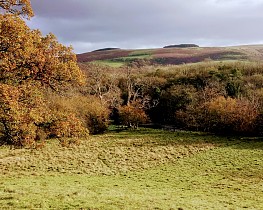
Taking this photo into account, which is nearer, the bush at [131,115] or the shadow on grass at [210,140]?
the shadow on grass at [210,140]

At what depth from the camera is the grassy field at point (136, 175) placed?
1694cm

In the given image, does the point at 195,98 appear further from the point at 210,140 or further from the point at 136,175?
the point at 136,175

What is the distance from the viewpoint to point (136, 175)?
3186cm

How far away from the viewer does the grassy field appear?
1694cm

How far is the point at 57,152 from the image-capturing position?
134 ft

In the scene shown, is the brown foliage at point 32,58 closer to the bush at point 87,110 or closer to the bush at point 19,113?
the bush at point 19,113

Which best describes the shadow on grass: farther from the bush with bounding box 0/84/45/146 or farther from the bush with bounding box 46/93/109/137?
the bush with bounding box 0/84/45/146

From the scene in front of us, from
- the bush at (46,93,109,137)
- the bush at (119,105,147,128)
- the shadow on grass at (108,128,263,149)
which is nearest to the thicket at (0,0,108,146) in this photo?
the shadow on grass at (108,128,263,149)

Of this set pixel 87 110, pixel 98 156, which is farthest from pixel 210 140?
pixel 87 110

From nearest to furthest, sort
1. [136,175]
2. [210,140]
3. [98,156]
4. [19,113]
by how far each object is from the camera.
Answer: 1. [19,113]
2. [136,175]
3. [98,156]
4. [210,140]

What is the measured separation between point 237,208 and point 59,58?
46.3ft

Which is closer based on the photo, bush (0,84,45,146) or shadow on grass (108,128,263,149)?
bush (0,84,45,146)

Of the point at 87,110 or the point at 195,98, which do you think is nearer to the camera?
the point at 87,110

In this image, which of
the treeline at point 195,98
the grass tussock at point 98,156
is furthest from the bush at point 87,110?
the grass tussock at point 98,156
